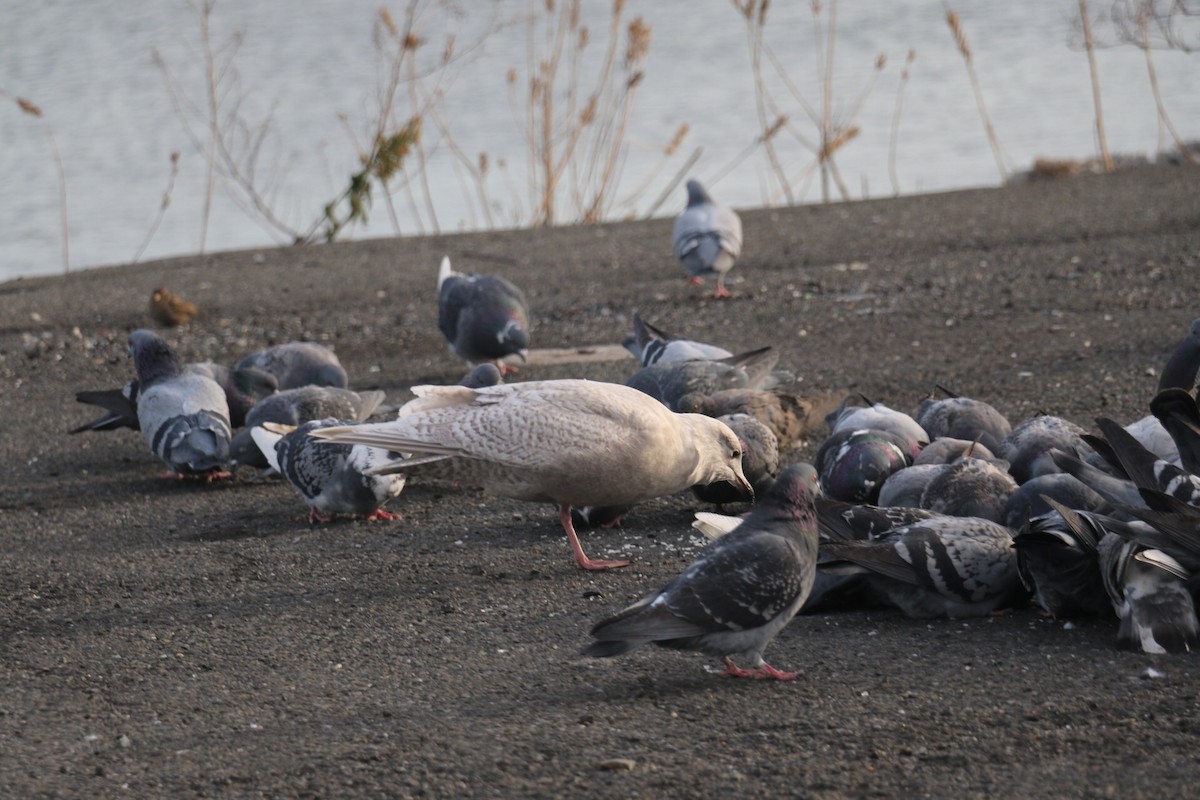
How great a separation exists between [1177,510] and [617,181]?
9.41 meters

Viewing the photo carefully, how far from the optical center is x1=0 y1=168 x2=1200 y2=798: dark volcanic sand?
10.6 ft

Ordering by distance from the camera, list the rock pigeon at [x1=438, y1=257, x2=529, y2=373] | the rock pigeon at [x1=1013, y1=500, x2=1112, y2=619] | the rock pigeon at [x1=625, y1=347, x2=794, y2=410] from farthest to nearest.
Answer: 1. the rock pigeon at [x1=438, y1=257, x2=529, y2=373]
2. the rock pigeon at [x1=625, y1=347, x2=794, y2=410]
3. the rock pigeon at [x1=1013, y1=500, x2=1112, y2=619]

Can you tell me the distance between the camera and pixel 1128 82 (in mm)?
17281

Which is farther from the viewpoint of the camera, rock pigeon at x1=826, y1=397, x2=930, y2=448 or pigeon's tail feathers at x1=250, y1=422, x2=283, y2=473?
pigeon's tail feathers at x1=250, y1=422, x2=283, y2=473

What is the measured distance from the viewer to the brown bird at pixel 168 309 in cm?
909

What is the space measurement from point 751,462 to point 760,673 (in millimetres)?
1686

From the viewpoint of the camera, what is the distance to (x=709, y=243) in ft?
29.5

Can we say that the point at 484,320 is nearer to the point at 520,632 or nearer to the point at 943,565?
the point at 520,632

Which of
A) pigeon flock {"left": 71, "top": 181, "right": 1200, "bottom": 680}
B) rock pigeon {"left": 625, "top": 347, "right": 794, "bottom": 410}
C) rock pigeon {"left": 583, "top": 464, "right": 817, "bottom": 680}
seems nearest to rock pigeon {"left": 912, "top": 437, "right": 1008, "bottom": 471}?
pigeon flock {"left": 71, "top": 181, "right": 1200, "bottom": 680}

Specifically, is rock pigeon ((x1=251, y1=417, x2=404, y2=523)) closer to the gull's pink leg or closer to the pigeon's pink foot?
the gull's pink leg

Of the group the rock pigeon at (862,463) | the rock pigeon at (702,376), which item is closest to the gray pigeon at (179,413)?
Result: the rock pigeon at (702,376)

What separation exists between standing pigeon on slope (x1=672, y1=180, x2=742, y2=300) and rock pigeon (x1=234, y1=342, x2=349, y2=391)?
272 centimetres

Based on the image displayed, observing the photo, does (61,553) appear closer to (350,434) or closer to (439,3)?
(350,434)

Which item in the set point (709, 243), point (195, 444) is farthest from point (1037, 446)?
point (709, 243)
